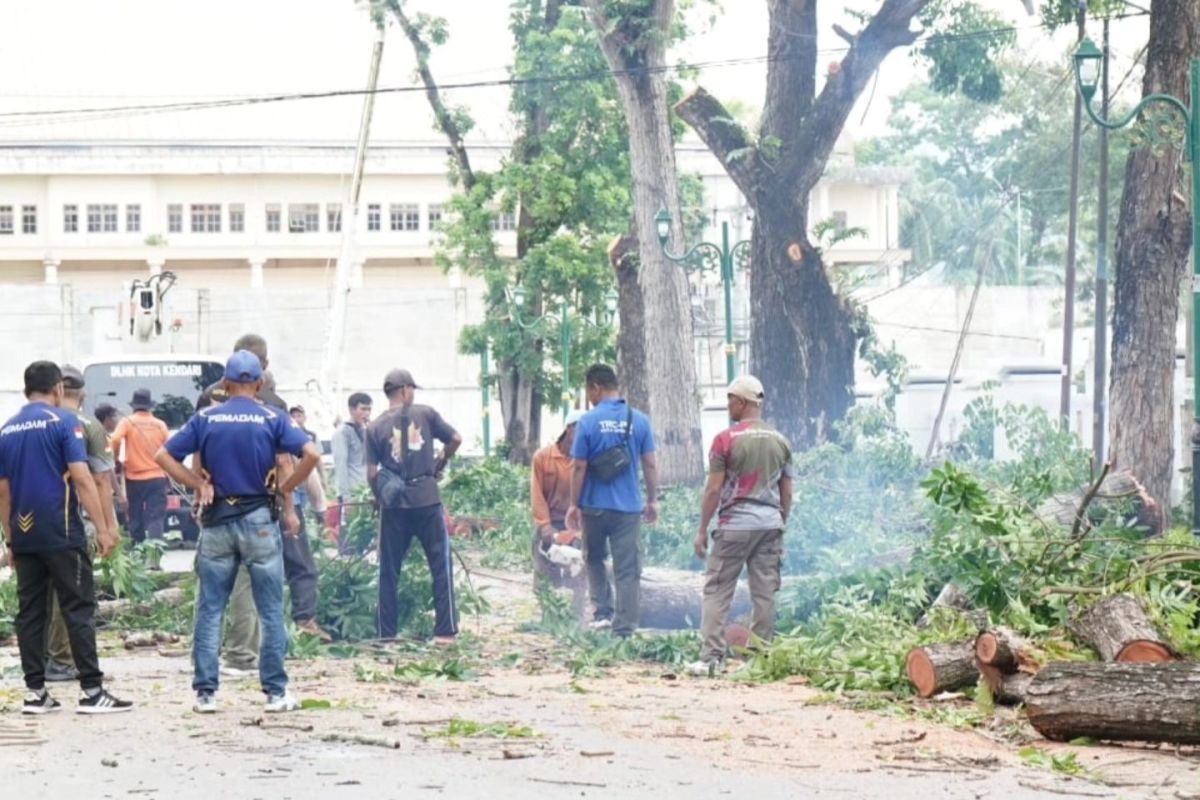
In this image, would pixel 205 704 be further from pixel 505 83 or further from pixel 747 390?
pixel 505 83

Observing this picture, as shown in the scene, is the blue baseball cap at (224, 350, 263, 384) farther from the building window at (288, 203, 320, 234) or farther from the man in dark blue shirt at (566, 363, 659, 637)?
the building window at (288, 203, 320, 234)

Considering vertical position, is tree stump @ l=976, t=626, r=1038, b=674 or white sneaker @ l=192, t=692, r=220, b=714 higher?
tree stump @ l=976, t=626, r=1038, b=674

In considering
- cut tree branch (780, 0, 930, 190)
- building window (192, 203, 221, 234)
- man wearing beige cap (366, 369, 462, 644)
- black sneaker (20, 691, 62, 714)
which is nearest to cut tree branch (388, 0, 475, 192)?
cut tree branch (780, 0, 930, 190)

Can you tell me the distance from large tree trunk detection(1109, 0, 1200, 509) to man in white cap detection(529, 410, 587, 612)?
769 centimetres

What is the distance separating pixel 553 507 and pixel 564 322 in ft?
87.7

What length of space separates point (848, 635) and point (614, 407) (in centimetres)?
268

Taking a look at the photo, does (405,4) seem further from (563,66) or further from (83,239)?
(83,239)

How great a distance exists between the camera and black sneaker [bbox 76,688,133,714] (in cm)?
1075

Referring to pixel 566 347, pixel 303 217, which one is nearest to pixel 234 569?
pixel 566 347

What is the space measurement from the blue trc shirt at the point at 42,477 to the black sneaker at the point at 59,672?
1.61 meters

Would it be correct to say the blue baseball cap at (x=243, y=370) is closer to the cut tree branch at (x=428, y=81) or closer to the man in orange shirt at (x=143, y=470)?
the man in orange shirt at (x=143, y=470)

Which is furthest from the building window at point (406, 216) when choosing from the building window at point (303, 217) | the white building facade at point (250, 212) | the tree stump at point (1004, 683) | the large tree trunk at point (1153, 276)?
the tree stump at point (1004, 683)

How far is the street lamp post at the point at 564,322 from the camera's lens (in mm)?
42875

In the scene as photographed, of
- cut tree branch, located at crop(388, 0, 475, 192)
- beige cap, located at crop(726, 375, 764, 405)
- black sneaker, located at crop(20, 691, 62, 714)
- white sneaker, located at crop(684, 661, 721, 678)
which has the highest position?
cut tree branch, located at crop(388, 0, 475, 192)
